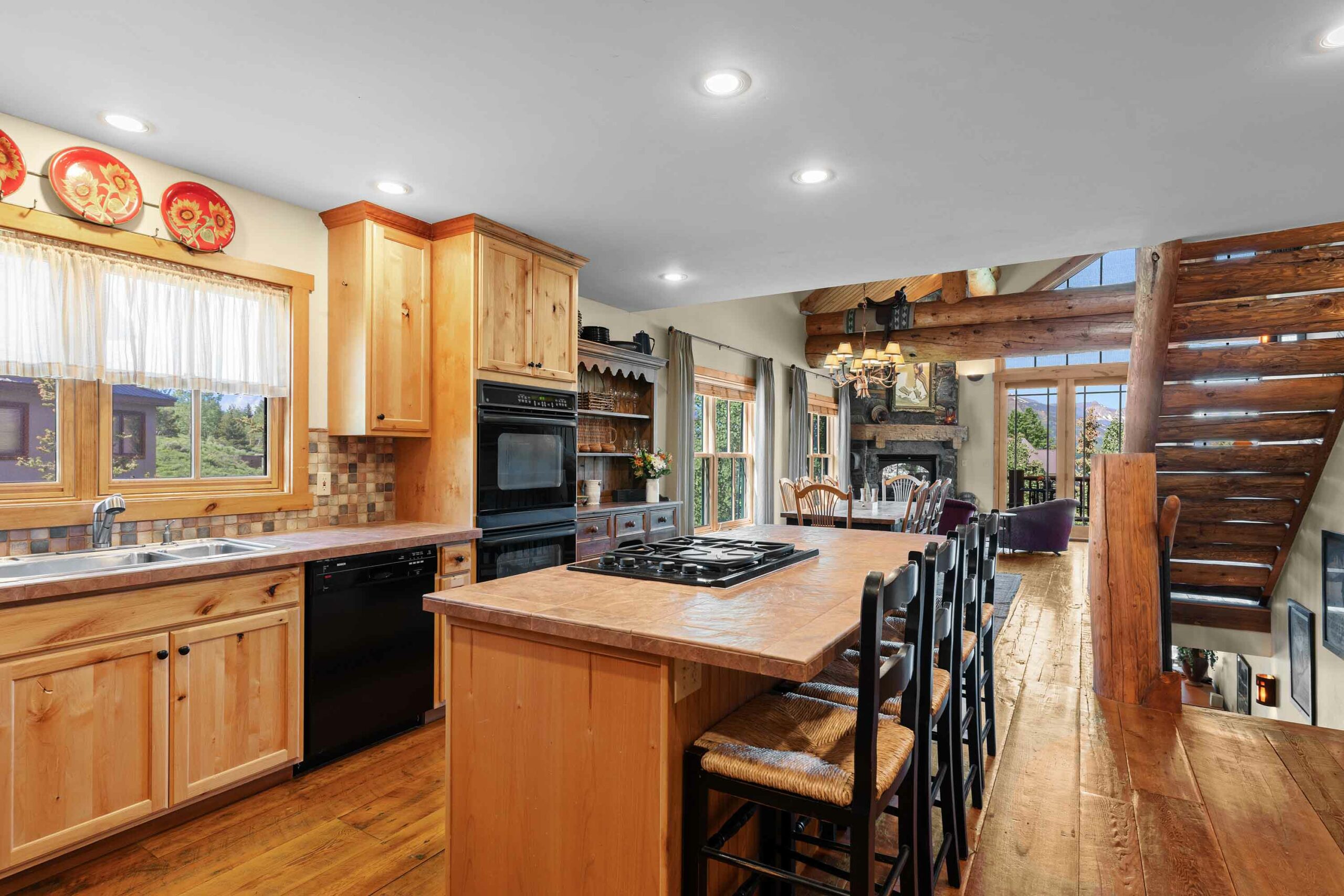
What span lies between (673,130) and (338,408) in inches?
79.7

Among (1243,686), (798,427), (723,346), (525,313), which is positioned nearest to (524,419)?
(525,313)

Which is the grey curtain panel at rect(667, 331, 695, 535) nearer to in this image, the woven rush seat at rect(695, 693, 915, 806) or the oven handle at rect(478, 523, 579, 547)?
the oven handle at rect(478, 523, 579, 547)

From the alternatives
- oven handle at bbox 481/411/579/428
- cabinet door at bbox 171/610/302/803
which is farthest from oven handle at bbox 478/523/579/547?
cabinet door at bbox 171/610/302/803

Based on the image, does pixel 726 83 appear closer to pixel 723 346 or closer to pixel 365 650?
pixel 365 650

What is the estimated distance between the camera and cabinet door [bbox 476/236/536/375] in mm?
3373

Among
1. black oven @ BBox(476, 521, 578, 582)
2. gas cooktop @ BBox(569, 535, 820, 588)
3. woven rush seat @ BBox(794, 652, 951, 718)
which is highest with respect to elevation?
gas cooktop @ BBox(569, 535, 820, 588)

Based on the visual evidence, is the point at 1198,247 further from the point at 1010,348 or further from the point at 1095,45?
the point at 1010,348

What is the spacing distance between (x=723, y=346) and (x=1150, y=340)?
375 cm

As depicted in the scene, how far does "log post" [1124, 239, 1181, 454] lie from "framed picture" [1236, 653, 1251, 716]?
3.93 meters

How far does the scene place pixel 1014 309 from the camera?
7.21m

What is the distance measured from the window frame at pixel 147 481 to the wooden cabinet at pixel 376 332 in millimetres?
139

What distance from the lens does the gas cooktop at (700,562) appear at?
77.0 inches

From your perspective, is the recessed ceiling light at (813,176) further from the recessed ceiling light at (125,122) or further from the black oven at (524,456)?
the recessed ceiling light at (125,122)

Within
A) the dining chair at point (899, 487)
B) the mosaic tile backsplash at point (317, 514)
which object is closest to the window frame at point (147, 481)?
the mosaic tile backsplash at point (317, 514)
